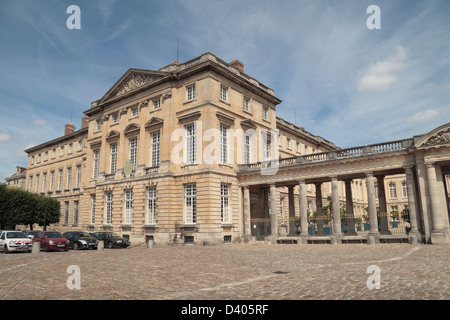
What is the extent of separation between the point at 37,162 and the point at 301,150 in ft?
152

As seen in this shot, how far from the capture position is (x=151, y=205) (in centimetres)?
3127

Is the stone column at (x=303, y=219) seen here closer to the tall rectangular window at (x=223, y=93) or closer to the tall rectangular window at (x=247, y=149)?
the tall rectangular window at (x=247, y=149)

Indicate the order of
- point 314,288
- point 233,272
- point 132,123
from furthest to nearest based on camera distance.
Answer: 1. point 132,123
2. point 233,272
3. point 314,288

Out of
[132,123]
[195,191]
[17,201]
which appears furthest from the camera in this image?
[17,201]

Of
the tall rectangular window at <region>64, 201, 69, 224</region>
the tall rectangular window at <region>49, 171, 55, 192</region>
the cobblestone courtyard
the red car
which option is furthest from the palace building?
the tall rectangular window at <region>49, 171, 55, 192</region>

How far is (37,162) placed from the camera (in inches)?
2322

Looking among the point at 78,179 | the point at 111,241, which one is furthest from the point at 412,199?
the point at 78,179

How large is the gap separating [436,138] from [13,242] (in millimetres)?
29848

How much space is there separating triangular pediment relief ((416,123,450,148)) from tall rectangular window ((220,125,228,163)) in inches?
606

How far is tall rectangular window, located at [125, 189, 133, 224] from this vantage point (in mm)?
33219

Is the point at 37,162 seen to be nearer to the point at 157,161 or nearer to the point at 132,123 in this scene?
the point at 132,123

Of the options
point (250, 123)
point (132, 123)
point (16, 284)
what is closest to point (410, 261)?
point (16, 284)

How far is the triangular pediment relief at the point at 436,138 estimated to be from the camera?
71.4 feet

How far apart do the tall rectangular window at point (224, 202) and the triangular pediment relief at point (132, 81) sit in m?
12.4
